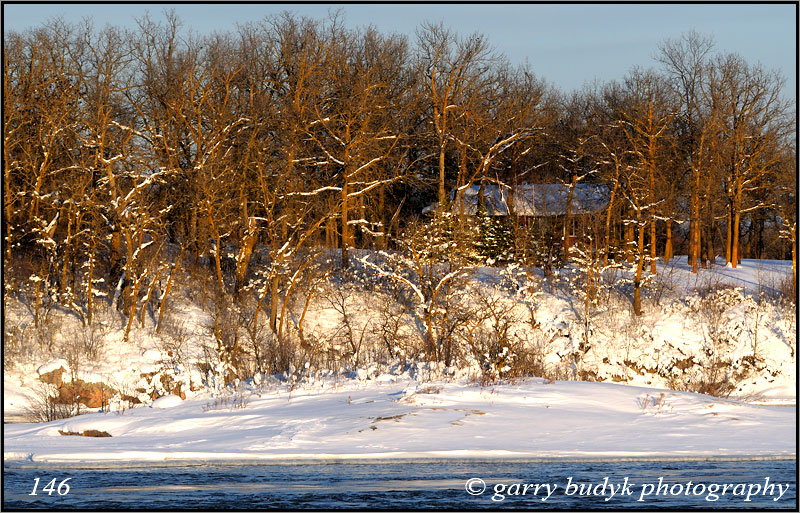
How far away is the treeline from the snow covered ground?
380 cm

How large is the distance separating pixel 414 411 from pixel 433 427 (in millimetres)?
1074

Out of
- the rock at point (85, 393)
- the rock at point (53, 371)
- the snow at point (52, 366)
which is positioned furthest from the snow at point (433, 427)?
the snow at point (52, 366)

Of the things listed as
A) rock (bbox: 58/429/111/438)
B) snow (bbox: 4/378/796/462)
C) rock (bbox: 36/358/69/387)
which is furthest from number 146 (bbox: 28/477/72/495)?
rock (bbox: 36/358/69/387)

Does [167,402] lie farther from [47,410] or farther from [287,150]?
[287,150]

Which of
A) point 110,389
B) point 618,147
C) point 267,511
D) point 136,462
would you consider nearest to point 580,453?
point 267,511

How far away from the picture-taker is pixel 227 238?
37.1m

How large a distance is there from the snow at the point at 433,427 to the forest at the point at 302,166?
1069 cm

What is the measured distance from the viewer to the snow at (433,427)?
1312 cm

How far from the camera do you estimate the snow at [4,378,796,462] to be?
1312 cm

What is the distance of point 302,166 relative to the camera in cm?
3903

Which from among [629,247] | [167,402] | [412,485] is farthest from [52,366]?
[629,247]

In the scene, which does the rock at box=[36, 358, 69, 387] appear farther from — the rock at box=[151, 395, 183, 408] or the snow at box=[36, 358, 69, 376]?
the rock at box=[151, 395, 183, 408]

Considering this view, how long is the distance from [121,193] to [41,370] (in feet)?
28.9

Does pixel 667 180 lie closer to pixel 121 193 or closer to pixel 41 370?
pixel 121 193
